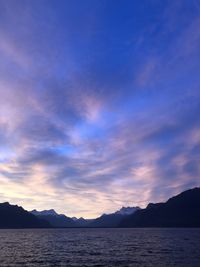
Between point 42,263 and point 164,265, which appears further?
point 42,263

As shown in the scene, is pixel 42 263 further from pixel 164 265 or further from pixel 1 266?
pixel 164 265

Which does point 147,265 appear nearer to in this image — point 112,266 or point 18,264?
point 112,266

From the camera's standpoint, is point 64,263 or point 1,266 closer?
point 1,266

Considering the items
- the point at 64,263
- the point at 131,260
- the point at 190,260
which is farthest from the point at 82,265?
the point at 190,260

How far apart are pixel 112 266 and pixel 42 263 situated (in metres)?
14.7

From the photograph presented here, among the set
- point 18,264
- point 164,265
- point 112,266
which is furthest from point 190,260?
point 18,264

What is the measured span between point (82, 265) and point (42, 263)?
8.50m

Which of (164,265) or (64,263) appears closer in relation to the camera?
(164,265)

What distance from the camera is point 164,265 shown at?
223ft

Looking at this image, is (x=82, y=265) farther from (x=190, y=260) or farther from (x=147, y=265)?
(x=190, y=260)

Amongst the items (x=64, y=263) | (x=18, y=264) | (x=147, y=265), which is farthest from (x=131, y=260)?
(x=18, y=264)

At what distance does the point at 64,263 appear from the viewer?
241ft

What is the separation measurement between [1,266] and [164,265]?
98.0 ft

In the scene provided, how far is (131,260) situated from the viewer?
254ft
